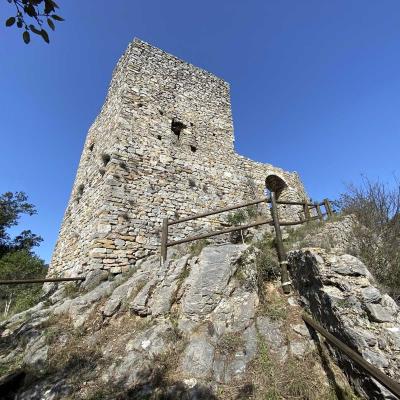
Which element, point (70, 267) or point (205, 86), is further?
point (205, 86)

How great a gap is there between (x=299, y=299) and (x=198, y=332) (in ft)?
4.85

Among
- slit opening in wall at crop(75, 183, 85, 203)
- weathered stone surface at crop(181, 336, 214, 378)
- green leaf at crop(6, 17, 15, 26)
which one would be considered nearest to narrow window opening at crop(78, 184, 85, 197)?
slit opening in wall at crop(75, 183, 85, 203)

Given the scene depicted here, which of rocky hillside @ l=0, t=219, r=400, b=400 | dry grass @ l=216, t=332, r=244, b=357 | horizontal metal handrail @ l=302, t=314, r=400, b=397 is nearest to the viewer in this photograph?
horizontal metal handrail @ l=302, t=314, r=400, b=397

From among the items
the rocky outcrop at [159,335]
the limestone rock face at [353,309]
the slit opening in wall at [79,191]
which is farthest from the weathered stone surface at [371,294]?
the slit opening in wall at [79,191]

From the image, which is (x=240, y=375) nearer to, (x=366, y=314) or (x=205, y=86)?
(x=366, y=314)

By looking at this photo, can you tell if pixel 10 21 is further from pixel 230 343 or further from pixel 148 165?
pixel 148 165

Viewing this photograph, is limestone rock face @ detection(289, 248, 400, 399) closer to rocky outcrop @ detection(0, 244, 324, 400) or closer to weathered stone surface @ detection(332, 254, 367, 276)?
weathered stone surface @ detection(332, 254, 367, 276)

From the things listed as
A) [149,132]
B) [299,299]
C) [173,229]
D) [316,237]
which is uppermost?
[149,132]

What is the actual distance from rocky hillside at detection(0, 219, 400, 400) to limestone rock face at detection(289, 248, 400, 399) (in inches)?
0.5

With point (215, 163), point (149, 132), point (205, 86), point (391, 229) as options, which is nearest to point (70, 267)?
point (149, 132)

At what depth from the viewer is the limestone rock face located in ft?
8.87

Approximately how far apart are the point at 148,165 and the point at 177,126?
7.92ft

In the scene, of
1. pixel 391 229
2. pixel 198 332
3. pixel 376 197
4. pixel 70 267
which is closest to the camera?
pixel 198 332

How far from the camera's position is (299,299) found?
3.90 m
